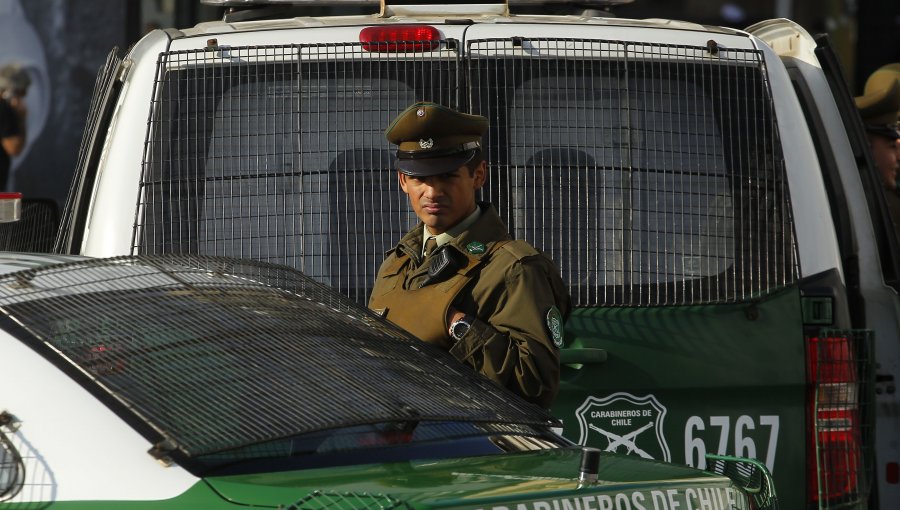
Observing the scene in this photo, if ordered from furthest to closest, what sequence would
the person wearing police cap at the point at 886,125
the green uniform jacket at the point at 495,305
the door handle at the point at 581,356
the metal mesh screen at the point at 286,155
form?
the person wearing police cap at the point at 886,125 → the metal mesh screen at the point at 286,155 → the door handle at the point at 581,356 → the green uniform jacket at the point at 495,305

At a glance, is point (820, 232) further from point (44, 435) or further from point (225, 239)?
point (44, 435)

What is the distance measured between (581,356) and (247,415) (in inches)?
61.6

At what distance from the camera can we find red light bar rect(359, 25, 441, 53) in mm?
4566

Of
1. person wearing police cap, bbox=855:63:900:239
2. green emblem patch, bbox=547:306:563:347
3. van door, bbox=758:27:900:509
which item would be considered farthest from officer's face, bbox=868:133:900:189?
green emblem patch, bbox=547:306:563:347

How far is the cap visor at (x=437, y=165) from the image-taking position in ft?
12.8

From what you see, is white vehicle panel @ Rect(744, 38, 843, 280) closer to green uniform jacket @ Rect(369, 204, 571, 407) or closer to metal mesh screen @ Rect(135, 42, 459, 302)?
green uniform jacket @ Rect(369, 204, 571, 407)

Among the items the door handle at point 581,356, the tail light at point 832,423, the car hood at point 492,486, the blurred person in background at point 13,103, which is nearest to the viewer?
the car hood at point 492,486

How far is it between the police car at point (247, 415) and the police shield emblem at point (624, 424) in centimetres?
80

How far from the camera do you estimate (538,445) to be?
10.5 feet

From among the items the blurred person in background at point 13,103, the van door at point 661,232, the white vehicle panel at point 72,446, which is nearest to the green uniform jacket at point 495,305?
the van door at point 661,232

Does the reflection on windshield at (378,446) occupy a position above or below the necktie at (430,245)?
below

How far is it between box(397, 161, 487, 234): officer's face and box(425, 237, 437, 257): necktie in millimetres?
25

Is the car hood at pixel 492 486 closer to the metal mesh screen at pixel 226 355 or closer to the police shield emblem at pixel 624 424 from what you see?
the metal mesh screen at pixel 226 355

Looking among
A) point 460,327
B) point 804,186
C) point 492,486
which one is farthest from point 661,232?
point 492,486
